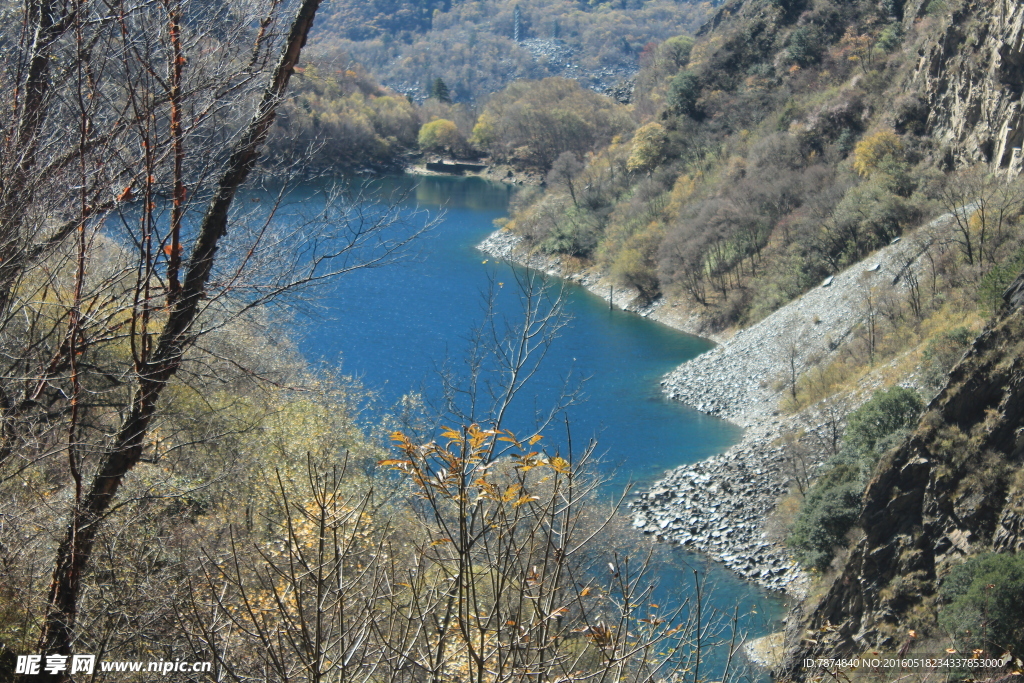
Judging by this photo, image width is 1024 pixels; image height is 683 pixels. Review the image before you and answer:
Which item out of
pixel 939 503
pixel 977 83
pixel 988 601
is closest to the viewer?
pixel 988 601

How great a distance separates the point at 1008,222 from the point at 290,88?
2812 cm

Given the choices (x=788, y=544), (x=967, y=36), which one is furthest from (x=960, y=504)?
(x=967, y=36)

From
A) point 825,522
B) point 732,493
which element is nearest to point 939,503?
point 825,522

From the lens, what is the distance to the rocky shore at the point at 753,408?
909 inches

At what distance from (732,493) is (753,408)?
7.74 metres

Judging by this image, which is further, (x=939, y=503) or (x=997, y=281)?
(x=997, y=281)

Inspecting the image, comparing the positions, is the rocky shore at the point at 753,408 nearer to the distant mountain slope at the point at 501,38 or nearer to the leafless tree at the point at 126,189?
the leafless tree at the point at 126,189

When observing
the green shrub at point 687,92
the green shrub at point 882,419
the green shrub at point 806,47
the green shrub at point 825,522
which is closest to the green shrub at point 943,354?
the green shrub at point 882,419

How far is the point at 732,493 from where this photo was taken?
82.5 feet

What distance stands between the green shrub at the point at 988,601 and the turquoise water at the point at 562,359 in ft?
21.7

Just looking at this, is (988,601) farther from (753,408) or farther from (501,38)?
(501,38)

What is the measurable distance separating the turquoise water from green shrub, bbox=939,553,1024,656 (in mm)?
6621

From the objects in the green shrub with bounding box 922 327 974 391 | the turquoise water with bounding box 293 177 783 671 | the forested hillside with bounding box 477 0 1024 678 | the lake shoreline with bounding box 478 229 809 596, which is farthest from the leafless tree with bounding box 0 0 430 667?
the green shrub with bounding box 922 327 974 391

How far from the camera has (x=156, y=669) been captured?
4.88m
